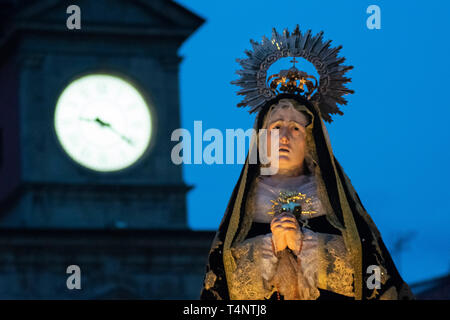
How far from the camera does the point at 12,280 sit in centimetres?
4966

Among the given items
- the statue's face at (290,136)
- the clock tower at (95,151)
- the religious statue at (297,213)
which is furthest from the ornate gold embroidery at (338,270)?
the clock tower at (95,151)

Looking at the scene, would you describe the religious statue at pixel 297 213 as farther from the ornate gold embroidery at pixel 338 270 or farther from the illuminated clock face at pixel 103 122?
the illuminated clock face at pixel 103 122

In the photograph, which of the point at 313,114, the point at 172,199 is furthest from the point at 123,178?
the point at 313,114

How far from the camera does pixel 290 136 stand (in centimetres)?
1734

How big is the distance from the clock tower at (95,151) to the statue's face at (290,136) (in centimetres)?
3245

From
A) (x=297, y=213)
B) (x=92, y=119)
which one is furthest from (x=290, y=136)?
(x=92, y=119)

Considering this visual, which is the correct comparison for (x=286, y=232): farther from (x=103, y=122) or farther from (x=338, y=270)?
(x=103, y=122)

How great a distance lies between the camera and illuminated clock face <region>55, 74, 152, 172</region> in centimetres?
5116

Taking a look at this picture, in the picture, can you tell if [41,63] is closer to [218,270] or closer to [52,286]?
[52,286]

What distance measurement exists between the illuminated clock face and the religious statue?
3341 centimetres

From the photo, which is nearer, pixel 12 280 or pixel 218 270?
pixel 218 270
